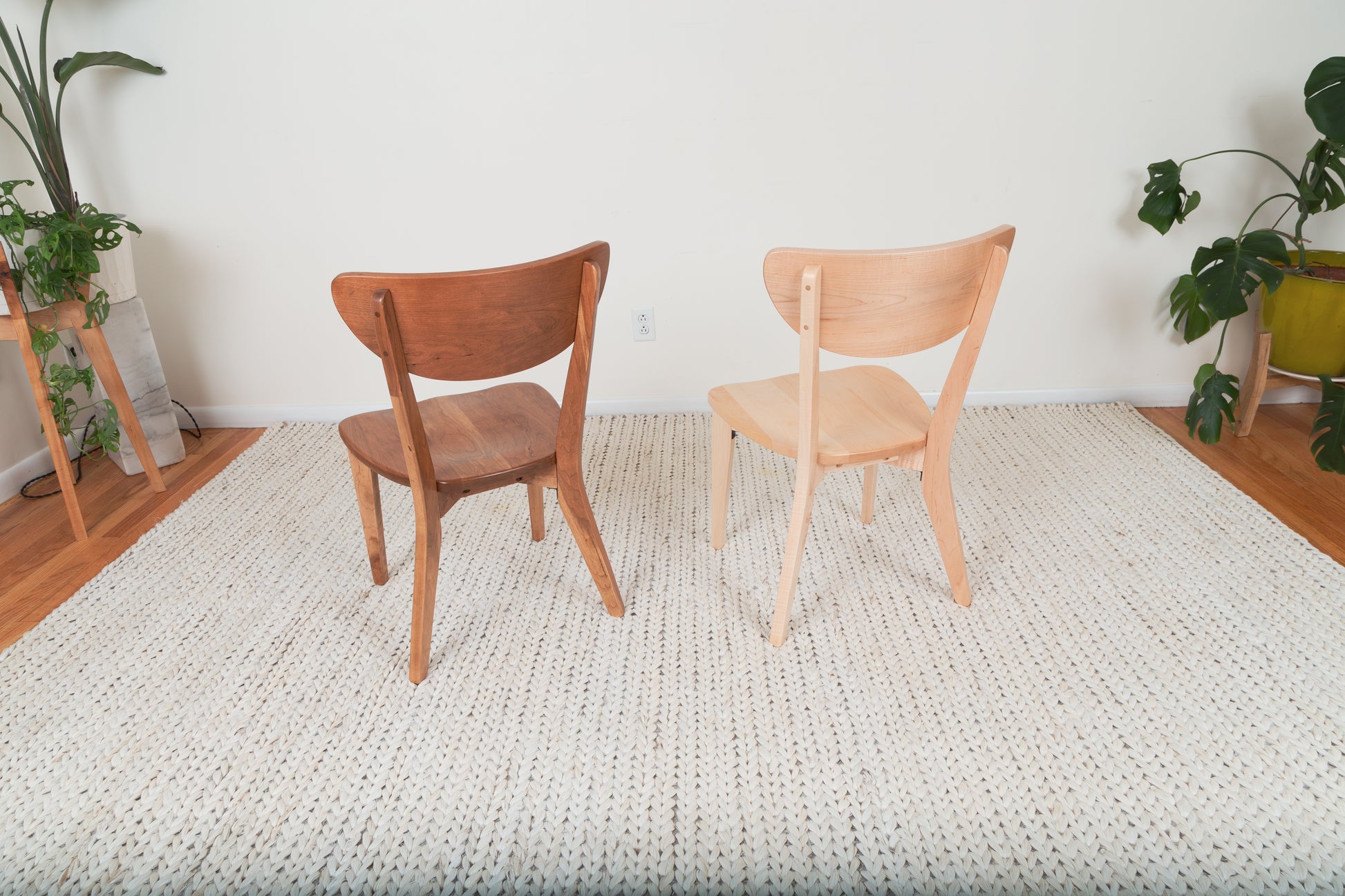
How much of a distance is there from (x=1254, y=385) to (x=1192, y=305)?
342mm

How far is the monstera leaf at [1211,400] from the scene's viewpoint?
6.91ft

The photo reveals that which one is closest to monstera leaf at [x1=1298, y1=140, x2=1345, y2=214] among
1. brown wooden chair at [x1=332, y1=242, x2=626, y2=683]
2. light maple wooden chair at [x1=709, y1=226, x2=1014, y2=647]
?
light maple wooden chair at [x1=709, y1=226, x2=1014, y2=647]

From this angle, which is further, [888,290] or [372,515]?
[372,515]

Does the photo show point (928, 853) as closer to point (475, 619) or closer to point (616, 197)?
point (475, 619)

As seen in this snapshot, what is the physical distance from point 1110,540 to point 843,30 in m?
1.48

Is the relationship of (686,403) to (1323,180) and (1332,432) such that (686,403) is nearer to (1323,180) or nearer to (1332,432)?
(1332,432)

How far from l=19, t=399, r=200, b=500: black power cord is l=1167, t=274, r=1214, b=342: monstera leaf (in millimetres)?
2952

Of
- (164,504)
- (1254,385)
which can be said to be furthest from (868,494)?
(164,504)

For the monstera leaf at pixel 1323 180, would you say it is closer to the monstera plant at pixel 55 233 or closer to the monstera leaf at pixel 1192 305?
the monstera leaf at pixel 1192 305

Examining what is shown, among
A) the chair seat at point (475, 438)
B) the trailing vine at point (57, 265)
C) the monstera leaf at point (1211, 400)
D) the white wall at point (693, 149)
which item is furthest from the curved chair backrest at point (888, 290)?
the trailing vine at point (57, 265)

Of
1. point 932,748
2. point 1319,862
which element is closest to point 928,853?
point 932,748

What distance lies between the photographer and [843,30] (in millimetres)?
2127

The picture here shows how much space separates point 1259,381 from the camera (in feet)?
7.38

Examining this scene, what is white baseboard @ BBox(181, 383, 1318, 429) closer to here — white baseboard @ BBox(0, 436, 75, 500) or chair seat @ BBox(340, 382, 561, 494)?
→ white baseboard @ BBox(0, 436, 75, 500)
